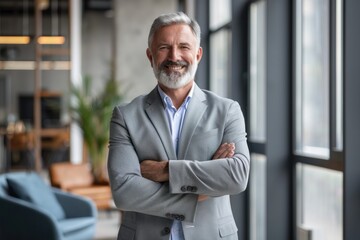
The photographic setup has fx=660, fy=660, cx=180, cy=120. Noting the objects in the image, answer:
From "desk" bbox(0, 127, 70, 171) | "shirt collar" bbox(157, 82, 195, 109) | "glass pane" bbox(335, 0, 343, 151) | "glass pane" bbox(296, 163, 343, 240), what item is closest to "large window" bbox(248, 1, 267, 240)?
"glass pane" bbox(296, 163, 343, 240)

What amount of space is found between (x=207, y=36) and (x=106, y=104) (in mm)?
2558

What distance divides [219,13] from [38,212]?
2809 millimetres

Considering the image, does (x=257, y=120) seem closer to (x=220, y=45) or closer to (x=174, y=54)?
(x=220, y=45)

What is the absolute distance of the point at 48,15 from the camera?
1809cm

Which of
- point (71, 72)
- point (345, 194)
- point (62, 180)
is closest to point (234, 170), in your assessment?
point (345, 194)

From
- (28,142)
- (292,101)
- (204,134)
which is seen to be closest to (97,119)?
(292,101)

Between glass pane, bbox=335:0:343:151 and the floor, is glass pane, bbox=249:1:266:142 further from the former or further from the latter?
the floor

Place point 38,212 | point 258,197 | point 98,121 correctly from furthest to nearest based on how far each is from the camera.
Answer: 1. point 98,121
2. point 38,212
3. point 258,197

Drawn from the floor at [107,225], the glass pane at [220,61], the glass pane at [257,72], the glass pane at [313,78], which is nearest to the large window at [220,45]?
the glass pane at [220,61]

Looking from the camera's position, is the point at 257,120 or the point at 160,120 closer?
the point at 160,120

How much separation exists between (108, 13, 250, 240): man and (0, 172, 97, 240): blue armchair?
3467 millimetres

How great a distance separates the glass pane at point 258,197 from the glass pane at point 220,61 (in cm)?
111

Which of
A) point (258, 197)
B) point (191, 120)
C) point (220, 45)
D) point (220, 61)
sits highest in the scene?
point (220, 45)

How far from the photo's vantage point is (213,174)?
7.41 ft
